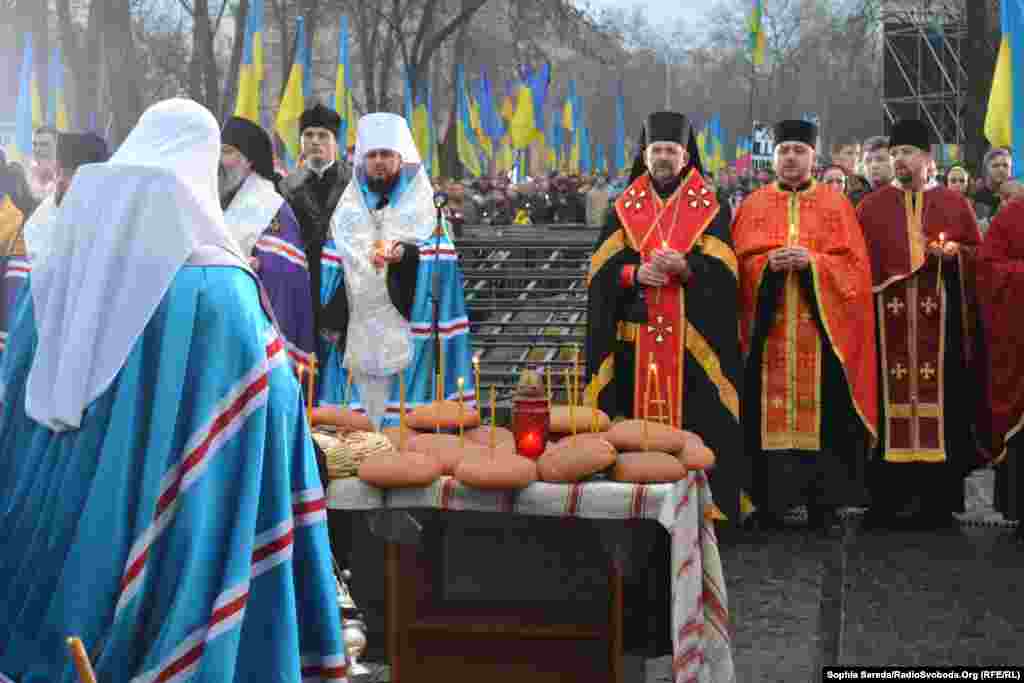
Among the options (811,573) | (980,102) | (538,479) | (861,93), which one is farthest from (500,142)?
(538,479)

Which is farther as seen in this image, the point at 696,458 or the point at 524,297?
the point at 524,297

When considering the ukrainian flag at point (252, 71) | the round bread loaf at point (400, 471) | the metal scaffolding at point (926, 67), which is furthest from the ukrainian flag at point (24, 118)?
the metal scaffolding at point (926, 67)

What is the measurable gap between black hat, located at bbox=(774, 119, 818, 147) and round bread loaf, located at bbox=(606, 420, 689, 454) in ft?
13.3

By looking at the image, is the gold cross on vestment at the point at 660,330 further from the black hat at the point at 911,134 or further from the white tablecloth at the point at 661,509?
the white tablecloth at the point at 661,509

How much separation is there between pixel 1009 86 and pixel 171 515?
816 cm

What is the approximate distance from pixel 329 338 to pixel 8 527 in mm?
6244

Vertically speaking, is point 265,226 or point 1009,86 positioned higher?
point 1009,86

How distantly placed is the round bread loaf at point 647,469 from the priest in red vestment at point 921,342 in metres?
4.52

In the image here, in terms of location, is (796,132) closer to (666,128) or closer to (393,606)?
(666,128)

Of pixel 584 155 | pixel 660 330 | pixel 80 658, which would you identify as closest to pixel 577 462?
pixel 80 658

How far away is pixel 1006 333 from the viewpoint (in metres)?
9.06

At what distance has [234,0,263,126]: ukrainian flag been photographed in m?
16.2

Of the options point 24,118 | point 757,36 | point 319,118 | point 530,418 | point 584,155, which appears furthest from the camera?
point 584,155

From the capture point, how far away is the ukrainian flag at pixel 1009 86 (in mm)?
10047
